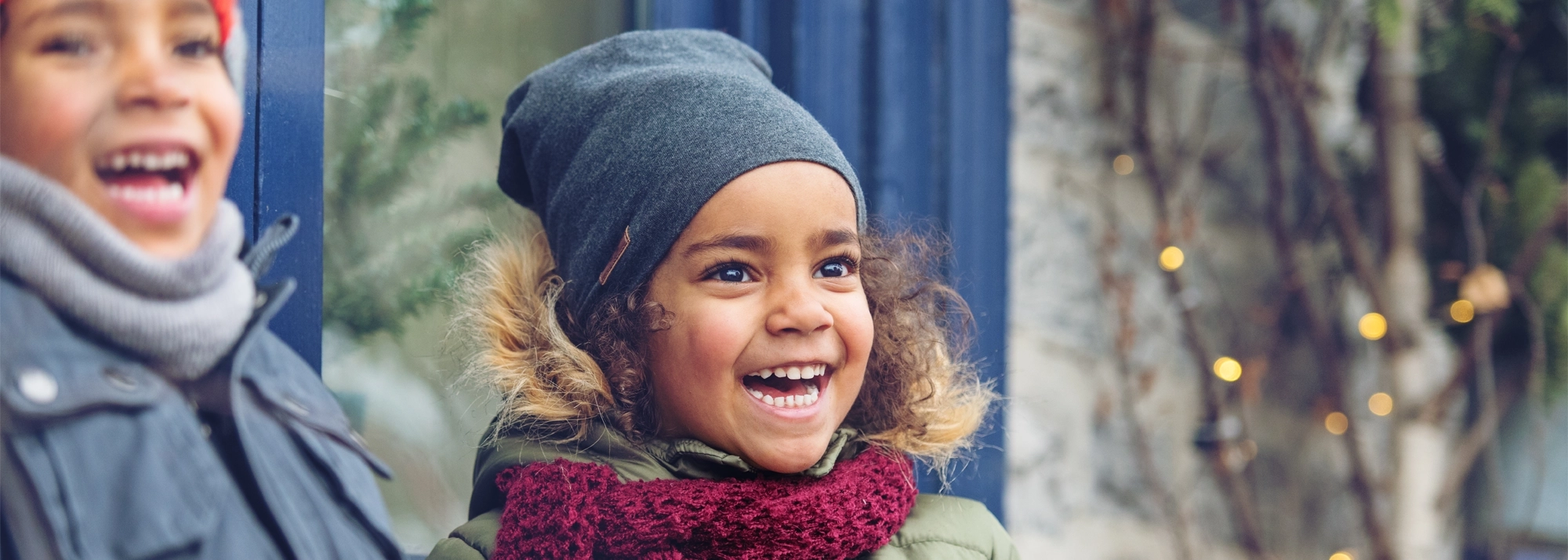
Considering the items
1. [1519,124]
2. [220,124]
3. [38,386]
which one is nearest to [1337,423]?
[1519,124]

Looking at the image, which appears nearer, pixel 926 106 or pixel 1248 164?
pixel 926 106

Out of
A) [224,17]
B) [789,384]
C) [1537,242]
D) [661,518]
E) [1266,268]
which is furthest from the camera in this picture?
[1266,268]

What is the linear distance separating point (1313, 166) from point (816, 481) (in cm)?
194

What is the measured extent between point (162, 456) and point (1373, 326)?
2.61 m

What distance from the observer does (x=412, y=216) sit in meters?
1.45

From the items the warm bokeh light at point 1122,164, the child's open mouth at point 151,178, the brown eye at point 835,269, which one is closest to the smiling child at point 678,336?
the brown eye at point 835,269

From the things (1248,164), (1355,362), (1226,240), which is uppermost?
(1248,164)

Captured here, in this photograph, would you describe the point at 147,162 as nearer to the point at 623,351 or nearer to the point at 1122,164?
the point at 623,351

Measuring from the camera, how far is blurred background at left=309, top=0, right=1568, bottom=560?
7.93ft

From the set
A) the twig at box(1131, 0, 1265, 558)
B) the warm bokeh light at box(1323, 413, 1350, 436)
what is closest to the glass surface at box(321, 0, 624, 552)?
the twig at box(1131, 0, 1265, 558)

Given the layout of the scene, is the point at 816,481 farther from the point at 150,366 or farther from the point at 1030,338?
the point at 1030,338

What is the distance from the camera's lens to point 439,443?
146 cm

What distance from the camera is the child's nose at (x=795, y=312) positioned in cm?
127

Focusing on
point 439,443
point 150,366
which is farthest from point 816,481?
point 150,366
